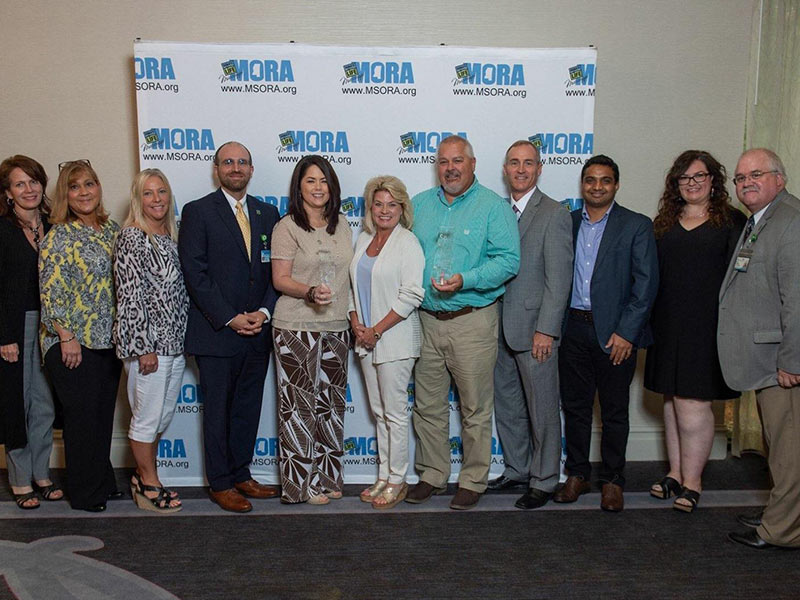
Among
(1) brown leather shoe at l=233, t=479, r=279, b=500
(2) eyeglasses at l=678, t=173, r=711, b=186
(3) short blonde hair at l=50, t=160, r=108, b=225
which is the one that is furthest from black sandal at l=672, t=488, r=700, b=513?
(3) short blonde hair at l=50, t=160, r=108, b=225

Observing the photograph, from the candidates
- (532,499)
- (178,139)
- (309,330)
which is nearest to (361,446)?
(309,330)

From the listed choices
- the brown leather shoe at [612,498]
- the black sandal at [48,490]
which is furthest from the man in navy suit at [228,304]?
the brown leather shoe at [612,498]

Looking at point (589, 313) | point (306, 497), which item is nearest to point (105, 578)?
point (306, 497)

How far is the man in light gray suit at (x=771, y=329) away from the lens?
3.08 metres

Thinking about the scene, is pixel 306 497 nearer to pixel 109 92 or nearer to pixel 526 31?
→ pixel 109 92

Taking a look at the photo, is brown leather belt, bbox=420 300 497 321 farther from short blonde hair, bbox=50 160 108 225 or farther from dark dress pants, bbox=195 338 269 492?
short blonde hair, bbox=50 160 108 225

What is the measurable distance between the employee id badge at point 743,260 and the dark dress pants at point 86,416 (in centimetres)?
318

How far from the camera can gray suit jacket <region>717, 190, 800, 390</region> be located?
3061mm

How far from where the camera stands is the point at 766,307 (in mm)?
3164

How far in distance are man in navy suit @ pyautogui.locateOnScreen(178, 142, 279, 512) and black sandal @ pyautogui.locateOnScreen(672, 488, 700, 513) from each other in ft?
7.34

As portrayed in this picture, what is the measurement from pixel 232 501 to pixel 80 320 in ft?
4.01

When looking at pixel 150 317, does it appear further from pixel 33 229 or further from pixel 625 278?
pixel 625 278

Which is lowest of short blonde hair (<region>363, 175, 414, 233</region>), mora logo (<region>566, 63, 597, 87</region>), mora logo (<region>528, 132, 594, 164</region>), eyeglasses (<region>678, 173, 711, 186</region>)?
short blonde hair (<region>363, 175, 414, 233</region>)

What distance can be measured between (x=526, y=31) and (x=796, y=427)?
8.96 feet
